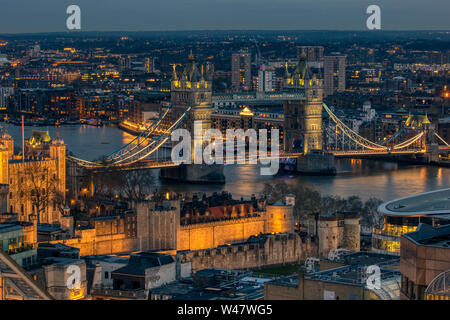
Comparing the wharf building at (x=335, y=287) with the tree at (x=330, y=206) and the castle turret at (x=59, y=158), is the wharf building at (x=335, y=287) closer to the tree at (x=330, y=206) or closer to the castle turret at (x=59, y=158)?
the tree at (x=330, y=206)

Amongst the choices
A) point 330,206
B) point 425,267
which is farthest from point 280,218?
point 425,267

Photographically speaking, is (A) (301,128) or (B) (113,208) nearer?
(B) (113,208)

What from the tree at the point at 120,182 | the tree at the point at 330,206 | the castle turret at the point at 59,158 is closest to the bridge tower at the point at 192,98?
the tree at the point at 120,182

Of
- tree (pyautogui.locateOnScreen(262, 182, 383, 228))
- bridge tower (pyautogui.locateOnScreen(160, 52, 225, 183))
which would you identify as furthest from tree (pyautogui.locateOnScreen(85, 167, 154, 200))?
bridge tower (pyautogui.locateOnScreen(160, 52, 225, 183))
